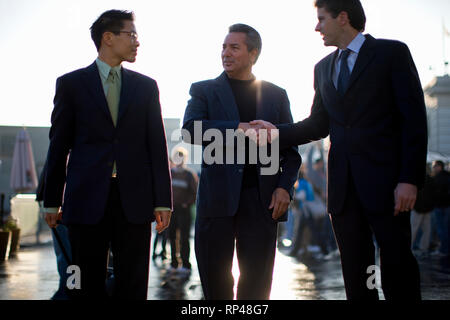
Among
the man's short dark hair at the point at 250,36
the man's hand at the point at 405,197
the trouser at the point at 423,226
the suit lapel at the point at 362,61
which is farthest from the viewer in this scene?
the trouser at the point at 423,226

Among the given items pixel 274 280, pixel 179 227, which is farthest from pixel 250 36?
pixel 179 227

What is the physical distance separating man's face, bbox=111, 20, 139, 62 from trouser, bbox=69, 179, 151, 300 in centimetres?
74

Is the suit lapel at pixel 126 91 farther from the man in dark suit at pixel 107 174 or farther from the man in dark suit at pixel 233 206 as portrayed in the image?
the man in dark suit at pixel 233 206

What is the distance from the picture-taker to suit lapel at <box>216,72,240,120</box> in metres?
3.96

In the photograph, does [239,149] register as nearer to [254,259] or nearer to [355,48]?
[254,259]

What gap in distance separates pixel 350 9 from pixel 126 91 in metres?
1.33

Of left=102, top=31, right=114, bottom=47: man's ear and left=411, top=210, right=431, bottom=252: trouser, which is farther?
left=411, top=210, right=431, bottom=252: trouser

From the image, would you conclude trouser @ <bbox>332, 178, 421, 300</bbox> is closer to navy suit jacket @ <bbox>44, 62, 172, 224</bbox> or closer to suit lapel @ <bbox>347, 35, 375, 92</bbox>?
suit lapel @ <bbox>347, 35, 375, 92</bbox>

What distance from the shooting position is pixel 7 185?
45.2m

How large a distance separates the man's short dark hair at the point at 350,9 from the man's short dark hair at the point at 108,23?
46.0 inches

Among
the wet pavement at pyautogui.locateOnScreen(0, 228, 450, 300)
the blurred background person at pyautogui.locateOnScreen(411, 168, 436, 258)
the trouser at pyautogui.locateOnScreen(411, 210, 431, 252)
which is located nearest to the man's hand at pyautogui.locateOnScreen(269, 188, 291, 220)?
the wet pavement at pyautogui.locateOnScreen(0, 228, 450, 300)

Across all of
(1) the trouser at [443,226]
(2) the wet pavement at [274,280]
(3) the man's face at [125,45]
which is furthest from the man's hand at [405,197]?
(1) the trouser at [443,226]

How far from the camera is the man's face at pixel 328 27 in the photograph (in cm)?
352

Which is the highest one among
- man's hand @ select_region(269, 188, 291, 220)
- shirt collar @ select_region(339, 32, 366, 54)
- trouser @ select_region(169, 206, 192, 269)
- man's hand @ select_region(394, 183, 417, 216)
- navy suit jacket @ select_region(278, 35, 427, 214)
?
shirt collar @ select_region(339, 32, 366, 54)
